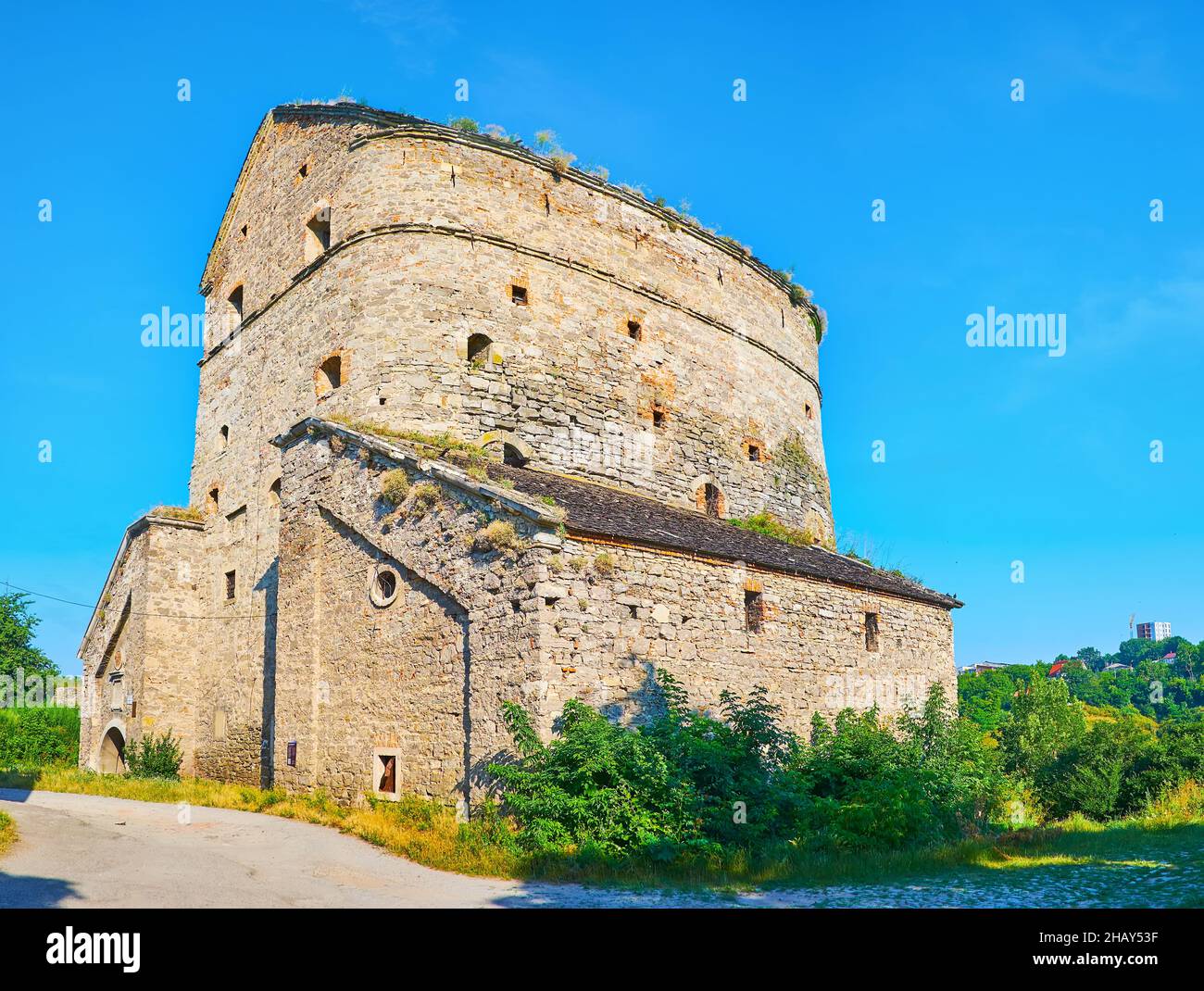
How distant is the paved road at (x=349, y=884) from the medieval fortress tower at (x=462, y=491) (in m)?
2.60

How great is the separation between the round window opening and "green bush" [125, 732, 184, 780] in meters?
10.2

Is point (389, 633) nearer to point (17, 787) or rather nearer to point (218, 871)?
point (218, 871)

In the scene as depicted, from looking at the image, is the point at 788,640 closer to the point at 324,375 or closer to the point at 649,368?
the point at 649,368

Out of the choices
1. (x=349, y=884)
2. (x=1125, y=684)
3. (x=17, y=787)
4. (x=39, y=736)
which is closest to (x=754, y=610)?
(x=349, y=884)

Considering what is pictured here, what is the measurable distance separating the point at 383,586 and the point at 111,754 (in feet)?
47.8

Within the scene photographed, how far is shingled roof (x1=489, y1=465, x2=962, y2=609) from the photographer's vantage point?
14406 millimetres

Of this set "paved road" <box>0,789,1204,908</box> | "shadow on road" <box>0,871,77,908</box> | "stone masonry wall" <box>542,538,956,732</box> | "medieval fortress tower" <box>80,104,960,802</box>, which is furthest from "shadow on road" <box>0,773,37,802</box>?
"stone masonry wall" <box>542,538,956,732</box>

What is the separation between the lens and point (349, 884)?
9.87m

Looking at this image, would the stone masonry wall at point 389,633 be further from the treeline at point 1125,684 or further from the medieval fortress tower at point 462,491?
the treeline at point 1125,684

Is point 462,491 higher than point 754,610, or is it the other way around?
point 462,491

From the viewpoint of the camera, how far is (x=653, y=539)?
1427 cm

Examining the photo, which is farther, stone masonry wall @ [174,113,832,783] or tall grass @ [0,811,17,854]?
stone masonry wall @ [174,113,832,783]

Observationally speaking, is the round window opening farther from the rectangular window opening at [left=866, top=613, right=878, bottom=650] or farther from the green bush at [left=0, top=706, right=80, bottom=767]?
the green bush at [left=0, top=706, right=80, bottom=767]
